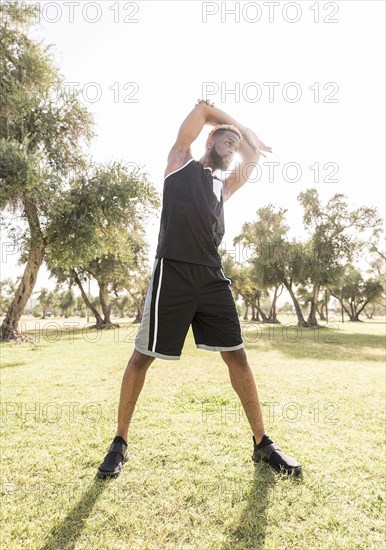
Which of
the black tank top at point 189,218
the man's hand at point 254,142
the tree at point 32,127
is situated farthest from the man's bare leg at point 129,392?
the tree at point 32,127

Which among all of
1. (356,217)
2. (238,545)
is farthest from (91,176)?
(356,217)

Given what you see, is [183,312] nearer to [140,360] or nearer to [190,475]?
[140,360]

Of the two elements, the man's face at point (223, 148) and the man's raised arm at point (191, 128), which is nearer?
the man's raised arm at point (191, 128)

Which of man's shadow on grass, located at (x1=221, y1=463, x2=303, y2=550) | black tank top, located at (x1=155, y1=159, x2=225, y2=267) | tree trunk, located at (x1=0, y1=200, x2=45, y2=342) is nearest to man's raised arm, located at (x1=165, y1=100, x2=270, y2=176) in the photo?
black tank top, located at (x1=155, y1=159, x2=225, y2=267)

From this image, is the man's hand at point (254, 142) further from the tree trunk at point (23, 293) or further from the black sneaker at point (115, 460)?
the tree trunk at point (23, 293)

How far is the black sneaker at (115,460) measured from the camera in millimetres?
2303

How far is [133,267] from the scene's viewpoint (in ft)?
109

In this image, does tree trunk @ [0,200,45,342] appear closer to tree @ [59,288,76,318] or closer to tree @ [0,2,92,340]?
tree @ [0,2,92,340]

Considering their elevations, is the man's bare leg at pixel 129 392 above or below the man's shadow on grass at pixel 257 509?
above

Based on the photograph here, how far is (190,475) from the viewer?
7.71 feet

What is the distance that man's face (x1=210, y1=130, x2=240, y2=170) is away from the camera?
2959 mm

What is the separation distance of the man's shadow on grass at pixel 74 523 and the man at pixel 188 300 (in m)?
0.19

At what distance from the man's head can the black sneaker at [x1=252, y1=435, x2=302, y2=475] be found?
101 inches

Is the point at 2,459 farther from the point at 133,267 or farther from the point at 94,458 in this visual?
the point at 133,267
